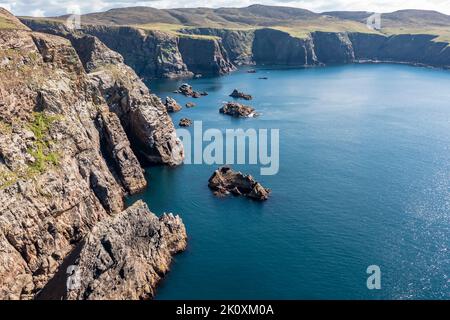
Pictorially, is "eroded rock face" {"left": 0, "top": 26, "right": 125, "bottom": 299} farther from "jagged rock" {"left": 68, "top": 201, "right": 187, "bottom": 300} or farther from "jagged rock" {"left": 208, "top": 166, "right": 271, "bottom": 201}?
"jagged rock" {"left": 208, "top": 166, "right": 271, "bottom": 201}

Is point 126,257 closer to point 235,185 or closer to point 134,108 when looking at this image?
point 235,185

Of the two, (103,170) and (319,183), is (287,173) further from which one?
(103,170)

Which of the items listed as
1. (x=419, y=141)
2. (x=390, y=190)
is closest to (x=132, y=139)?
(x=390, y=190)

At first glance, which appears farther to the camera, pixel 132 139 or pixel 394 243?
pixel 132 139

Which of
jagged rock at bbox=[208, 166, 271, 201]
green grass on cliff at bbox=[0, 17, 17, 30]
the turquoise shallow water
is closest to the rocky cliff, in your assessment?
green grass on cliff at bbox=[0, 17, 17, 30]

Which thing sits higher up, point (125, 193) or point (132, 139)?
point (132, 139)

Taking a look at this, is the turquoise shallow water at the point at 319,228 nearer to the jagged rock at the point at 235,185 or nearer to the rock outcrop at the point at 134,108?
the jagged rock at the point at 235,185
